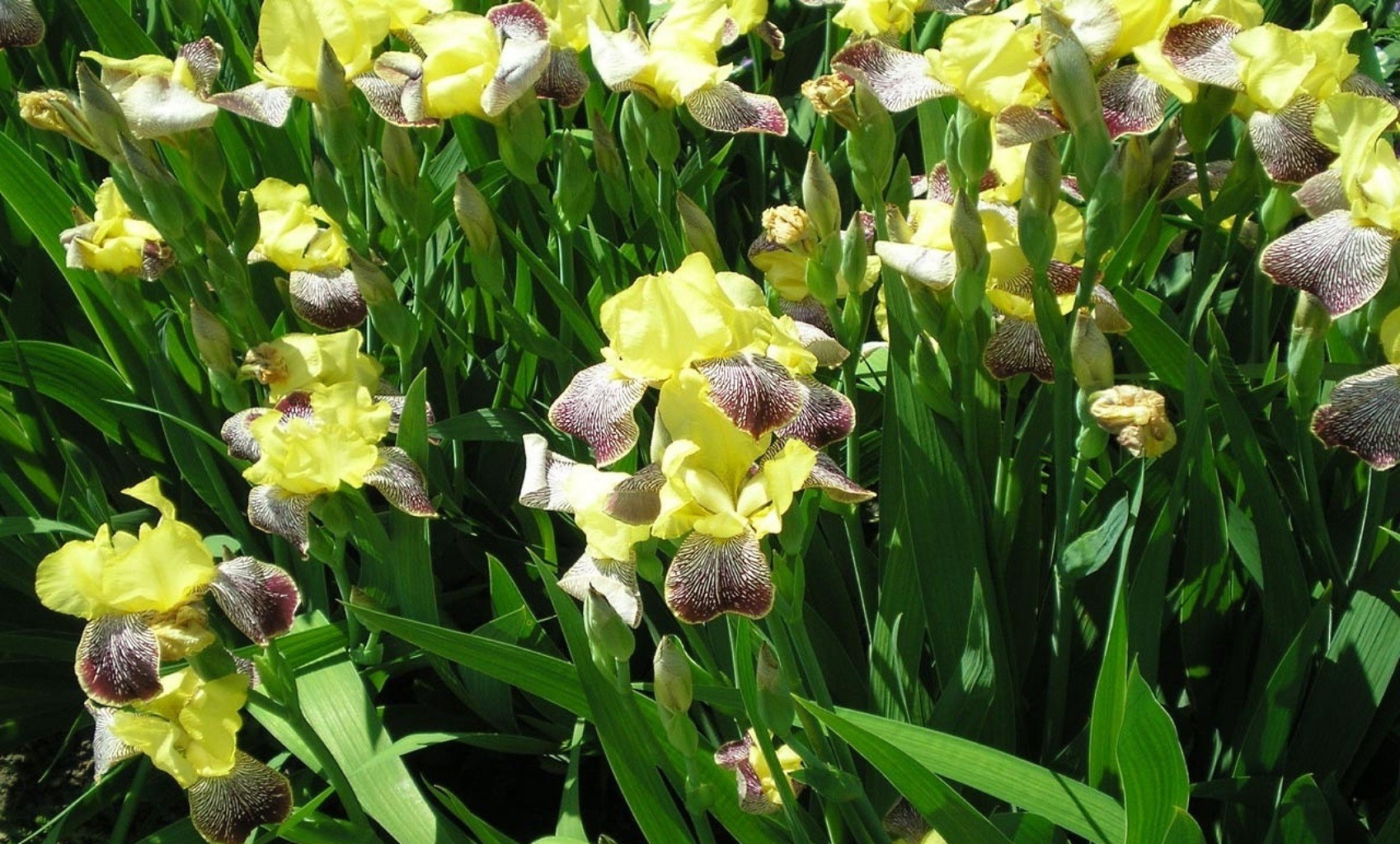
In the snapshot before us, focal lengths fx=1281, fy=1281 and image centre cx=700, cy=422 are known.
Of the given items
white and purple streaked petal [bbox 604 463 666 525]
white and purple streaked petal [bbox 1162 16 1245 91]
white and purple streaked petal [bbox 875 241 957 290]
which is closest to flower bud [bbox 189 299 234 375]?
white and purple streaked petal [bbox 604 463 666 525]

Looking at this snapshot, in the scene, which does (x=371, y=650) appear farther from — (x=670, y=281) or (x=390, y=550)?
(x=670, y=281)

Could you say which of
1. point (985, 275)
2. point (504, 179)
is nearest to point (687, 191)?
point (504, 179)

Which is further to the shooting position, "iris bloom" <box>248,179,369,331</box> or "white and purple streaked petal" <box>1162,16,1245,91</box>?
"iris bloom" <box>248,179,369,331</box>

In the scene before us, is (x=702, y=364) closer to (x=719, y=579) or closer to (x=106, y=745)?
(x=719, y=579)

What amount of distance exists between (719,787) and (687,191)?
3.87 feet

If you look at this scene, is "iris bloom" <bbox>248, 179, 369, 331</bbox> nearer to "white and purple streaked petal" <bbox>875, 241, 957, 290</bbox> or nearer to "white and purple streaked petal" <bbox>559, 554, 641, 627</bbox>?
"white and purple streaked petal" <bbox>559, 554, 641, 627</bbox>

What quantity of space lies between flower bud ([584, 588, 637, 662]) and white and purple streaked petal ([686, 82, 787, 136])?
0.85m

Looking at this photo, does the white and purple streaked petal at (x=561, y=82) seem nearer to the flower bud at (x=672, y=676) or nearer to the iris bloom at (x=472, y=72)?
the iris bloom at (x=472, y=72)

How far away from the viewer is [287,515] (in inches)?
66.9

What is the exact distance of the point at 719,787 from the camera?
4.89 feet

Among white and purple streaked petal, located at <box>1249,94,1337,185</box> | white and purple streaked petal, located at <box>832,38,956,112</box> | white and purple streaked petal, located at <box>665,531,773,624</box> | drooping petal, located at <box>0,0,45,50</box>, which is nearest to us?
white and purple streaked petal, located at <box>665,531,773,624</box>

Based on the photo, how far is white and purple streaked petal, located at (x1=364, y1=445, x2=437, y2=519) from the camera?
174cm

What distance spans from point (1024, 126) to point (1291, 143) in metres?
0.32

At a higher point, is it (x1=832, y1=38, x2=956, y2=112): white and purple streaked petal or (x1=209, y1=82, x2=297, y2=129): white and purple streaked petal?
(x1=832, y1=38, x2=956, y2=112): white and purple streaked petal
